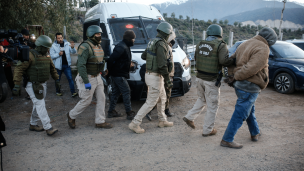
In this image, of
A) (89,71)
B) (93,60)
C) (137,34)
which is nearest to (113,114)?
(89,71)

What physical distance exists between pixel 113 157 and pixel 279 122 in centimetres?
356

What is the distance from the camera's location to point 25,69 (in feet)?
12.9

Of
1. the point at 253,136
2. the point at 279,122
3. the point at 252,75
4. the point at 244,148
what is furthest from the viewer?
the point at 279,122

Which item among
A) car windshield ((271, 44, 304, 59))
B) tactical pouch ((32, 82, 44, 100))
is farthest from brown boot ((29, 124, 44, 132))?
car windshield ((271, 44, 304, 59))

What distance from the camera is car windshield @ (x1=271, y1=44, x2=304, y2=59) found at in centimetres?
732

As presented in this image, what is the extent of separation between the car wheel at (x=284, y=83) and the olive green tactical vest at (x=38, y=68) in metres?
6.67

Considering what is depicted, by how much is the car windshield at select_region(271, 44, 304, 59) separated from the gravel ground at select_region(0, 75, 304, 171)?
8.81ft

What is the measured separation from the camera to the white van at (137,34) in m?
5.21

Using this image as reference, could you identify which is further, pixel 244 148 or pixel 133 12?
pixel 133 12

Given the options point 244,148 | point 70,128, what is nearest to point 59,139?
point 70,128

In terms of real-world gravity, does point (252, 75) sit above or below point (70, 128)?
above

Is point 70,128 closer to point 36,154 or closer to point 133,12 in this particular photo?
point 36,154

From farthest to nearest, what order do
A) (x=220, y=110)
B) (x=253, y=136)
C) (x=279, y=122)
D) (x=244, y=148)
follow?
1. (x=220, y=110)
2. (x=279, y=122)
3. (x=253, y=136)
4. (x=244, y=148)

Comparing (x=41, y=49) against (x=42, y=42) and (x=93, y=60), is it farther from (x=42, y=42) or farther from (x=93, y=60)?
(x=93, y=60)
